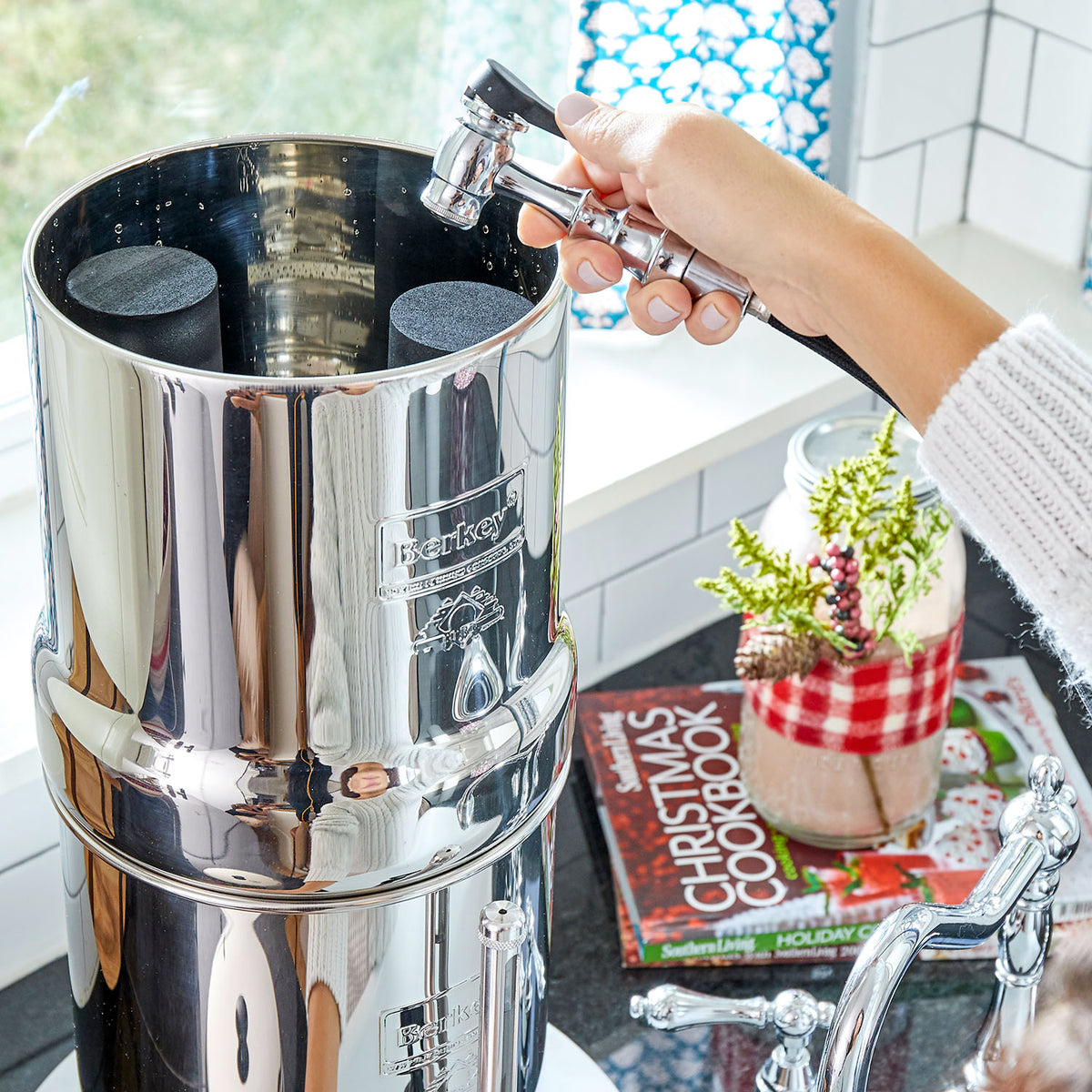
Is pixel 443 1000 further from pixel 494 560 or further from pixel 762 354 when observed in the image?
pixel 762 354

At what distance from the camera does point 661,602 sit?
1222 millimetres

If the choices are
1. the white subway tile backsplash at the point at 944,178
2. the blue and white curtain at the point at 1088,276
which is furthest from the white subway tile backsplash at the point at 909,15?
the blue and white curtain at the point at 1088,276

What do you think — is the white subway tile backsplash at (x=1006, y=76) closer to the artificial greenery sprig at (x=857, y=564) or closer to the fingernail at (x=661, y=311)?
the artificial greenery sprig at (x=857, y=564)

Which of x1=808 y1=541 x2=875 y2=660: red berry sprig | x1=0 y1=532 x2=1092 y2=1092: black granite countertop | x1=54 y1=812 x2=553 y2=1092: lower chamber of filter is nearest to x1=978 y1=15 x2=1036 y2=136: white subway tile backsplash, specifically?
x1=808 y1=541 x2=875 y2=660: red berry sprig

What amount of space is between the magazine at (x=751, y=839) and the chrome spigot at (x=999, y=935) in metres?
0.12

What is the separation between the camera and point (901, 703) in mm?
894

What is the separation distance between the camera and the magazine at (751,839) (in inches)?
35.8

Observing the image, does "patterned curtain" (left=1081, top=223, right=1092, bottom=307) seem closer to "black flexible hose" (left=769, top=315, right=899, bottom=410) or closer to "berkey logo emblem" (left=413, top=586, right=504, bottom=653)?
"black flexible hose" (left=769, top=315, right=899, bottom=410)

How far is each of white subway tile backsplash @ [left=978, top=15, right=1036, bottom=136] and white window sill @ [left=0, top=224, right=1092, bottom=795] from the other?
0.11m

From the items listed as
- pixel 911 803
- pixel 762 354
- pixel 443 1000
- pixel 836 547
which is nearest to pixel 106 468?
pixel 443 1000

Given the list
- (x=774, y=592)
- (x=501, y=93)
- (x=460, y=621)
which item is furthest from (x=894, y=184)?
(x=460, y=621)

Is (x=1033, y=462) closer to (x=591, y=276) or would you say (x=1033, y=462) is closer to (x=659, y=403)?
(x=591, y=276)

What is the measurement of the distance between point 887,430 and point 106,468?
52 centimetres

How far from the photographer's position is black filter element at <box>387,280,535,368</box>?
1.78ft
